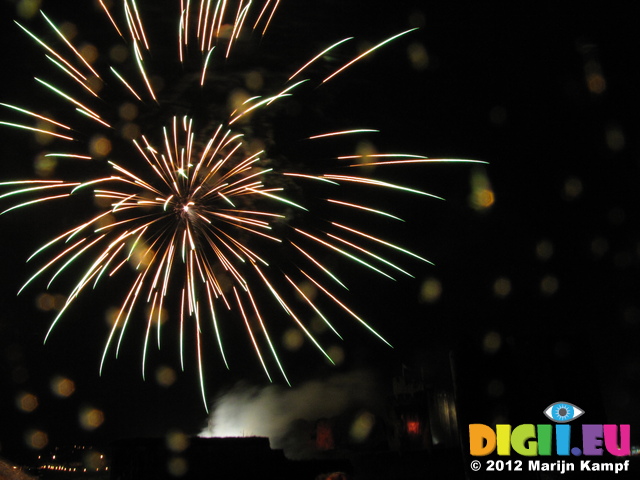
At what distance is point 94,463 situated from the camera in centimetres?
5666

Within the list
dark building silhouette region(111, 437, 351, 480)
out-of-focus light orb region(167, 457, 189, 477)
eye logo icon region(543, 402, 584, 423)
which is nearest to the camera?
eye logo icon region(543, 402, 584, 423)

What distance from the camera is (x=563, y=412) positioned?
1490 cm

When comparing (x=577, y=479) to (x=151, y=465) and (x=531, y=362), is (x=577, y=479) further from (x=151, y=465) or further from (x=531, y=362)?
(x=151, y=465)

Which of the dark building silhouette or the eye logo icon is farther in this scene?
the dark building silhouette

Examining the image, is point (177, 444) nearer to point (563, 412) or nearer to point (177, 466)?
point (177, 466)

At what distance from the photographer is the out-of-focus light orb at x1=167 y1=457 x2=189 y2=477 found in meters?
26.0

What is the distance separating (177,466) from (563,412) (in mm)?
18809

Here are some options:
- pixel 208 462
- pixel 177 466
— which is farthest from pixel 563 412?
pixel 177 466

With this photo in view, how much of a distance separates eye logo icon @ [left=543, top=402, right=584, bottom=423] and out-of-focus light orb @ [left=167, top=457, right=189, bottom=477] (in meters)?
18.1

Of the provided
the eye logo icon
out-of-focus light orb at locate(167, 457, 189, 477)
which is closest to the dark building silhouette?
out-of-focus light orb at locate(167, 457, 189, 477)

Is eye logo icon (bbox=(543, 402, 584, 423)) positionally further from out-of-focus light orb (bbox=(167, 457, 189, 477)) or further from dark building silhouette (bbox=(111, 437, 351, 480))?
out-of-focus light orb (bbox=(167, 457, 189, 477))

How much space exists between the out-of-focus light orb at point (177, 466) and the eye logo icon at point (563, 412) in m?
18.1

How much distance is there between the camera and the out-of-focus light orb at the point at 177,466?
85.3ft

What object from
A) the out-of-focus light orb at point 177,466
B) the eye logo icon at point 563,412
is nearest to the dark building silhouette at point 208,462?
the out-of-focus light orb at point 177,466
